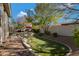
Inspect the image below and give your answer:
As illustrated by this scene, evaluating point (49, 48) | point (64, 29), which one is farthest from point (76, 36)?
point (49, 48)

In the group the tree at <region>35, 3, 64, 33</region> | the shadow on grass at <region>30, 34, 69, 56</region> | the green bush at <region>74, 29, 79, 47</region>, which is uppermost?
the tree at <region>35, 3, 64, 33</region>

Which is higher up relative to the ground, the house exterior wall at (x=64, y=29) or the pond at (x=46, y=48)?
the house exterior wall at (x=64, y=29)

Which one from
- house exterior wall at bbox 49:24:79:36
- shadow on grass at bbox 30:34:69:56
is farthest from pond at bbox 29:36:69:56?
house exterior wall at bbox 49:24:79:36

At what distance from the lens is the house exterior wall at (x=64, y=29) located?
209 cm

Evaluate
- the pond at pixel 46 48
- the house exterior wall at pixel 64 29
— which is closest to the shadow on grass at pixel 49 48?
the pond at pixel 46 48

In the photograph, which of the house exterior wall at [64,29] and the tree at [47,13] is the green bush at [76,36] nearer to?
the house exterior wall at [64,29]

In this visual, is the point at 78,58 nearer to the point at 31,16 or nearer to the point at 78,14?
the point at 78,14

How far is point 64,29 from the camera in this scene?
2113 millimetres

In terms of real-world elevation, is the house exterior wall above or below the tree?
below

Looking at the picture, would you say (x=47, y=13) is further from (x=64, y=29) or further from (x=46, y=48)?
(x=46, y=48)

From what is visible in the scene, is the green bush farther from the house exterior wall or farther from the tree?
the tree

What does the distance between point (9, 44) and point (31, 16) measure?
1.04ft

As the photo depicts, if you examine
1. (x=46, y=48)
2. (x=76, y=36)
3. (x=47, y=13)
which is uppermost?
(x=47, y=13)

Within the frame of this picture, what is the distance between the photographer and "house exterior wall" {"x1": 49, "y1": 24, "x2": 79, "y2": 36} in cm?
209
